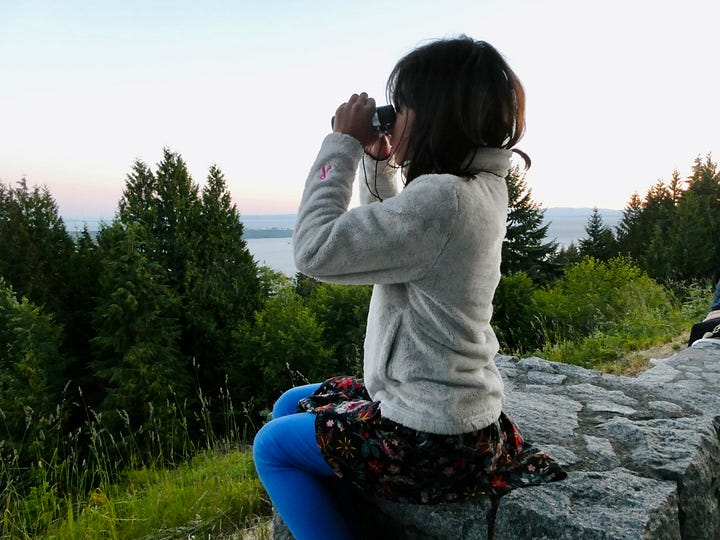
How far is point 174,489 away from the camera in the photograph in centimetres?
262

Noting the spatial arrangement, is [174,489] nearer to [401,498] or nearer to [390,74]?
[401,498]

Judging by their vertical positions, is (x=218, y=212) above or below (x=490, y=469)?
above

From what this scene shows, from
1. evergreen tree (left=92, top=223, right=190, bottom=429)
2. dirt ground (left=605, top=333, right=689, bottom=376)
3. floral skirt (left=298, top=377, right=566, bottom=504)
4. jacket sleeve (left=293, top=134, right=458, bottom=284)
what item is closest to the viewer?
jacket sleeve (left=293, top=134, right=458, bottom=284)

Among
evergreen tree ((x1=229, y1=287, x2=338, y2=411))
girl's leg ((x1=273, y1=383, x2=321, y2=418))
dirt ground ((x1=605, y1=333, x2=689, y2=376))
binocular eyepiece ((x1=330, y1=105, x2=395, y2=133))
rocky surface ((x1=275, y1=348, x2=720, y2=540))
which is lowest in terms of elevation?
evergreen tree ((x1=229, y1=287, x2=338, y2=411))

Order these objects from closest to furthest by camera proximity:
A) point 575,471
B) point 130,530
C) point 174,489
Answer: point 575,471
point 130,530
point 174,489

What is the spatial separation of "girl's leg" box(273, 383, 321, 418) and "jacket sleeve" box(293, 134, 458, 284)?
0.64 meters

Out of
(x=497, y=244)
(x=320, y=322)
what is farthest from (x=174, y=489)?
(x=320, y=322)

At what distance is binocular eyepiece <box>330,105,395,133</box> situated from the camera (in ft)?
4.29

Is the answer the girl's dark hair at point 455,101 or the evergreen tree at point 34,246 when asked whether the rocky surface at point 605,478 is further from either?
the evergreen tree at point 34,246

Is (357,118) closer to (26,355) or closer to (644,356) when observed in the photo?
(644,356)

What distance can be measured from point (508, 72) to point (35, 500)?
3116 millimetres

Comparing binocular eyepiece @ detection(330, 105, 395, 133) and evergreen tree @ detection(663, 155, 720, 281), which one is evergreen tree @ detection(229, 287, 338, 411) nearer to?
evergreen tree @ detection(663, 155, 720, 281)

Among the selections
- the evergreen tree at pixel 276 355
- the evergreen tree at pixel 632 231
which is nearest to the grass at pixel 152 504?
the evergreen tree at pixel 276 355

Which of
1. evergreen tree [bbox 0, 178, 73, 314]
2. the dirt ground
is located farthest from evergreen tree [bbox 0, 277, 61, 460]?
the dirt ground
